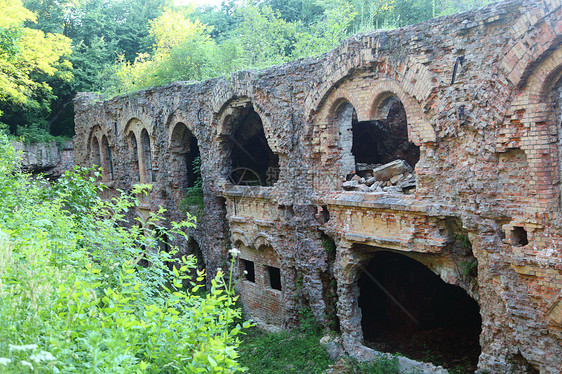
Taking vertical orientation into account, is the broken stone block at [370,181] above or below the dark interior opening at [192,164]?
below

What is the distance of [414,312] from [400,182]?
4540 millimetres

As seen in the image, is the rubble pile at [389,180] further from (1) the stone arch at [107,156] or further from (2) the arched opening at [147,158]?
(1) the stone arch at [107,156]

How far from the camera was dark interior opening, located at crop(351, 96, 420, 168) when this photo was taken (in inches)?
522

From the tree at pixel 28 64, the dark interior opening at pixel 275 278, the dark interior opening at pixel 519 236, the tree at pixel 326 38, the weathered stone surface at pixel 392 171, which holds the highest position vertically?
the tree at pixel 28 64

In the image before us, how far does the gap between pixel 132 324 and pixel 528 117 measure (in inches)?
234

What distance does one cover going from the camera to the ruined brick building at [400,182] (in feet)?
23.6

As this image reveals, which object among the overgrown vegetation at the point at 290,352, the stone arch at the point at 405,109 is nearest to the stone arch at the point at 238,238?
the overgrown vegetation at the point at 290,352

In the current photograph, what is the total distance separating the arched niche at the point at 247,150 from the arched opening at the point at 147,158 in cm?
428

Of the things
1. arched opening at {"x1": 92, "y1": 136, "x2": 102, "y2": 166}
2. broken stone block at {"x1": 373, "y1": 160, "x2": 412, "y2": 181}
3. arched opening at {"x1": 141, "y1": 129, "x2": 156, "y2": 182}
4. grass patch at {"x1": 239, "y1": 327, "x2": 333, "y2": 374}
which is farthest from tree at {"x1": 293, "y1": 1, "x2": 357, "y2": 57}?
arched opening at {"x1": 92, "y1": 136, "x2": 102, "y2": 166}

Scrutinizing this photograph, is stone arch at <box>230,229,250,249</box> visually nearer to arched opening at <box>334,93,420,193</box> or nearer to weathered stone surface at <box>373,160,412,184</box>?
arched opening at <box>334,93,420,193</box>

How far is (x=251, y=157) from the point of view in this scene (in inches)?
644

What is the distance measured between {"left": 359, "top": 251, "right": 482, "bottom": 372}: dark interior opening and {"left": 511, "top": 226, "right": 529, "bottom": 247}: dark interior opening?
13.3ft

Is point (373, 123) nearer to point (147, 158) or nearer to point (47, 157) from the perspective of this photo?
point (147, 158)

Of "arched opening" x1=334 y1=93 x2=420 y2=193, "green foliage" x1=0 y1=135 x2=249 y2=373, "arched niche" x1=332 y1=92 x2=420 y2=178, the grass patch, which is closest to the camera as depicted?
"green foliage" x1=0 y1=135 x2=249 y2=373
